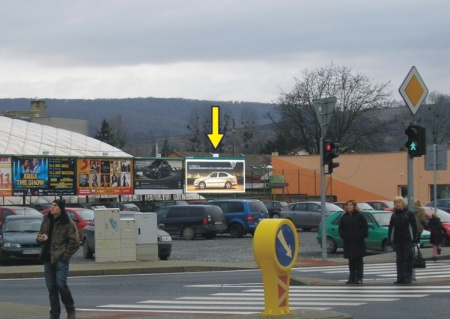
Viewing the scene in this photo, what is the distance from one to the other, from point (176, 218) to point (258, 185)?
70203 mm

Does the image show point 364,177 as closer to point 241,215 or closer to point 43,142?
point 241,215

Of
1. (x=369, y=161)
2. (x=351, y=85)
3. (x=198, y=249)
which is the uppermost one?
(x=351, y=85)

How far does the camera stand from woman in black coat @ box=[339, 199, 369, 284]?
18.8m

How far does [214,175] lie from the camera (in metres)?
69.9

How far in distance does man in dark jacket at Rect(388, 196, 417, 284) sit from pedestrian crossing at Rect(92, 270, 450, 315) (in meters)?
0.41


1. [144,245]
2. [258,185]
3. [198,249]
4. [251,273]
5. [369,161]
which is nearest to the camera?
[251,273]

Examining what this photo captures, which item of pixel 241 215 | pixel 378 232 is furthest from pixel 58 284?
pixel 241 215

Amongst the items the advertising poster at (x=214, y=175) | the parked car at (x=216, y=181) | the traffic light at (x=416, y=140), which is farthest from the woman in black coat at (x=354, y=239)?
the parked car at (x=216, y=181)

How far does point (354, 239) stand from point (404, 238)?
1172 mm

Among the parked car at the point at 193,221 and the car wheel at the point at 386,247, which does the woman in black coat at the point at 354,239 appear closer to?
the car wheel at the point at 386,247

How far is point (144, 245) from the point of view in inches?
1083

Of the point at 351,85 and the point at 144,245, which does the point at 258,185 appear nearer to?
the point at 351,85

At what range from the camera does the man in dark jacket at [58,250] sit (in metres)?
13.3

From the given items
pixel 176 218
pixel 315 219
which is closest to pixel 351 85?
pixel 315 219
